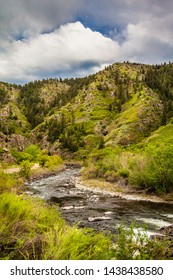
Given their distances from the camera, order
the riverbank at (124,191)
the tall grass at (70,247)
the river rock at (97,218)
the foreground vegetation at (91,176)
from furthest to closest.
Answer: the riverbank at (124,191), the river rock at (97,218), the foreground vegetation at (91,176), the tall grass at (70,247)

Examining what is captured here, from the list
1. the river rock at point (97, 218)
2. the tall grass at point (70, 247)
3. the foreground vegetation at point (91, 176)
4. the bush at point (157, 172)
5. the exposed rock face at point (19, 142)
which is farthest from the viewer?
the exposed rock face at point (19, 142)

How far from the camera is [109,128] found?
583ft

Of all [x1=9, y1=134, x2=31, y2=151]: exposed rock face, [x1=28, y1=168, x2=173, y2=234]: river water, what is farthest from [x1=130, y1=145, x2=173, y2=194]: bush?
[x1=9, y1=134, x2=31, y2=151]: exposed rock face

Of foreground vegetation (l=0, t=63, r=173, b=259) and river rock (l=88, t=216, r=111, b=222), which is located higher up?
foreground vegetation (l=0, t=63, r=173, b=259)

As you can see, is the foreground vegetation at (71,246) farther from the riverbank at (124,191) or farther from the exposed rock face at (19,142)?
the exposed rock face at (19,142)

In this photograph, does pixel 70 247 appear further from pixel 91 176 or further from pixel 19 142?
pixel 19 142

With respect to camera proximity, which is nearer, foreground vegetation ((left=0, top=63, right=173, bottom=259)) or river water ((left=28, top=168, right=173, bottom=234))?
foreground vegetation ((left=0, top=63, right=173, bottom=259))

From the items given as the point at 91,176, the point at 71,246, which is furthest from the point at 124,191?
the point at 71,246

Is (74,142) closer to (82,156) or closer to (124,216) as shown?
(82,156)

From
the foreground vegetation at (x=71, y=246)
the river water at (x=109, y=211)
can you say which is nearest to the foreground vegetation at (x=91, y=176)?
the foreground vegetation at (x=71, y=246)

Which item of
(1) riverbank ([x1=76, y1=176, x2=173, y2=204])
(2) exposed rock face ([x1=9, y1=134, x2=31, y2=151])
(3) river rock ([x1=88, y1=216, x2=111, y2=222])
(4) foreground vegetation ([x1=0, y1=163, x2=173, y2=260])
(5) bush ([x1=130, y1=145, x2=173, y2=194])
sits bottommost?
(1) riverbank ([x1=76, y1=176, x2=173, y2=204])

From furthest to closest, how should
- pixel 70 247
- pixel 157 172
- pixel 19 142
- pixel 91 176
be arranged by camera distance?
pixel 19 142 → pixel 91 176 → pixel 157 172 → pixel 70 247

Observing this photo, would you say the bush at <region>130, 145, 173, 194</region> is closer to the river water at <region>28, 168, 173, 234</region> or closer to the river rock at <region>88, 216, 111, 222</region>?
the river water at <region>28, 168, 173, 234</region>

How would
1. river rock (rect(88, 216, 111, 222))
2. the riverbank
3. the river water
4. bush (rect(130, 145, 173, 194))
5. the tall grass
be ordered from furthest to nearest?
bush (rect(130, 145, 173, 194)), the riverbank, river rock (rect(88, 216, 111, 222)), the river water, the tall grass
